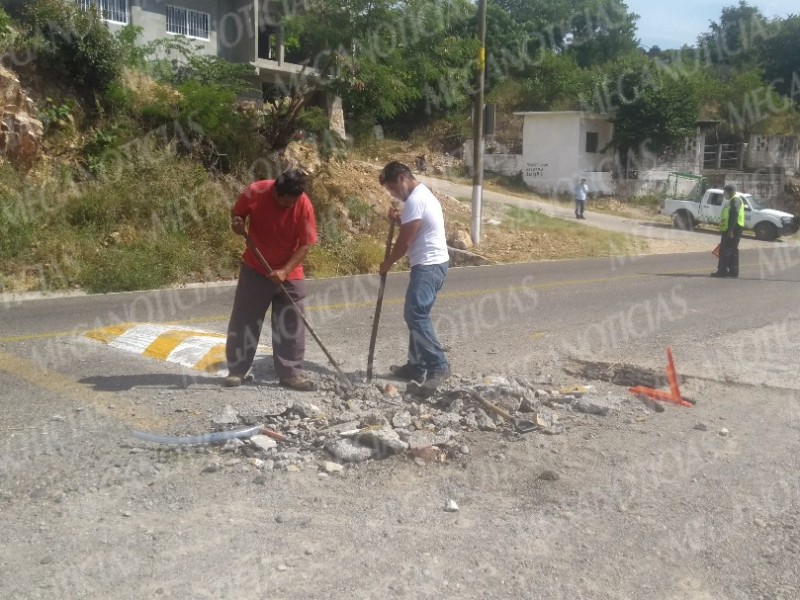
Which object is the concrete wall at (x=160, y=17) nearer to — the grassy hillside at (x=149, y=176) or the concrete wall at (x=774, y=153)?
the grassy hillside at (x=149, y=176)

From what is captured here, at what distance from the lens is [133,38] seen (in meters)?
20.5

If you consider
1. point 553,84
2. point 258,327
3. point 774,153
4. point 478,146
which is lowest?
point 258,327

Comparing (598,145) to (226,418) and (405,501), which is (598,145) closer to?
(226,418)

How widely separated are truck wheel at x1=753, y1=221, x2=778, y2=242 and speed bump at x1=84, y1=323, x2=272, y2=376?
25.2 m

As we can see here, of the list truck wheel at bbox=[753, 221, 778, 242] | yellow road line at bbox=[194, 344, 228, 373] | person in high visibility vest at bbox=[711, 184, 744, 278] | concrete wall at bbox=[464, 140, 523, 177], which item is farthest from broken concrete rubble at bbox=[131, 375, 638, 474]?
concrete wall at bbox=[464, 140, 523, 177]

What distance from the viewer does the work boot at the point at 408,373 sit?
269 inches

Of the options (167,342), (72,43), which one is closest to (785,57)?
(72,43)

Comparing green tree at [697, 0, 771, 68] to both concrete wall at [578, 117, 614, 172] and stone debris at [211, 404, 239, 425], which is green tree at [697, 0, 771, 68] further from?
stone debris at [211, 404, 239, 425]

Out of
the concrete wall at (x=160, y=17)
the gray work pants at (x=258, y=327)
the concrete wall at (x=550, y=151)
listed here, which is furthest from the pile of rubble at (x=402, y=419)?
the concrete wall at (x=550, y=151)

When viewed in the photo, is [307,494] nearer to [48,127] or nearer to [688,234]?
[48,127]

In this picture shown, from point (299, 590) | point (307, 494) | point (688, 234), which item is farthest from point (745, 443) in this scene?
point (688, 234)

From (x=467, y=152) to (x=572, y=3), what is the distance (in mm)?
23339

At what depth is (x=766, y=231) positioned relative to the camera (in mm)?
29609

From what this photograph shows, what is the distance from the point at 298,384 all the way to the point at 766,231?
26.7 m
